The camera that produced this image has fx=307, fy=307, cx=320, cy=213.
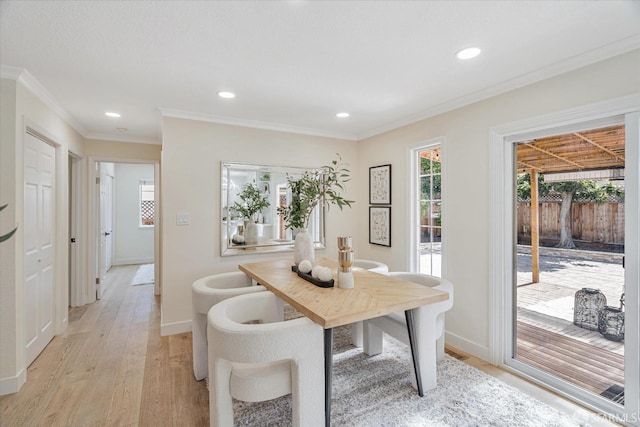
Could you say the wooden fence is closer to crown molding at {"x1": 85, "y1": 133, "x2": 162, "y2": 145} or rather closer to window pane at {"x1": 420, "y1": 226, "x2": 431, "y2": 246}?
window pane at {"x1": 420, "y1": 226, "x2": 431, "y2": 246}

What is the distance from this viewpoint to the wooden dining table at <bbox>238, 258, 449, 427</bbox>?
165 cm

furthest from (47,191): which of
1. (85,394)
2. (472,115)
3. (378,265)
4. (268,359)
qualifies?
(472,115)

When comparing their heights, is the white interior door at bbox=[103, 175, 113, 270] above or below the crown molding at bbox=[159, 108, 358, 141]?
below

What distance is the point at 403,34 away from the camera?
5.94 ft

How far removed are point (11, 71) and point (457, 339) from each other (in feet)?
13.9

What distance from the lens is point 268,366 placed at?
1700 mm

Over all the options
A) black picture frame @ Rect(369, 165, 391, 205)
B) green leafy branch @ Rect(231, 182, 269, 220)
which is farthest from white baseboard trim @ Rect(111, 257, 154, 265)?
black picture frame @ Rect(369, 165, 391, 205)

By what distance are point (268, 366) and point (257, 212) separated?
7.40 feet

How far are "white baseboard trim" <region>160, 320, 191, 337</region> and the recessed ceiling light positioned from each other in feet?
11.5

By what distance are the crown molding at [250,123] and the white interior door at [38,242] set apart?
113cm

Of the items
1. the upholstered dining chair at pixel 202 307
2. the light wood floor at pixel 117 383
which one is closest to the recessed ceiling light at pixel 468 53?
the upholstered dining chair at pixel 202 307

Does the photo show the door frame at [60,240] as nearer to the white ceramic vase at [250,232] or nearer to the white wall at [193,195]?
the white wall at [193,195]

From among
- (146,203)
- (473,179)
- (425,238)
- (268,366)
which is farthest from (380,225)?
(146,203)

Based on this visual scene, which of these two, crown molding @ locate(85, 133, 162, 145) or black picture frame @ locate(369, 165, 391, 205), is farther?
crown molding @ locate(85, 133, 162, 145)
